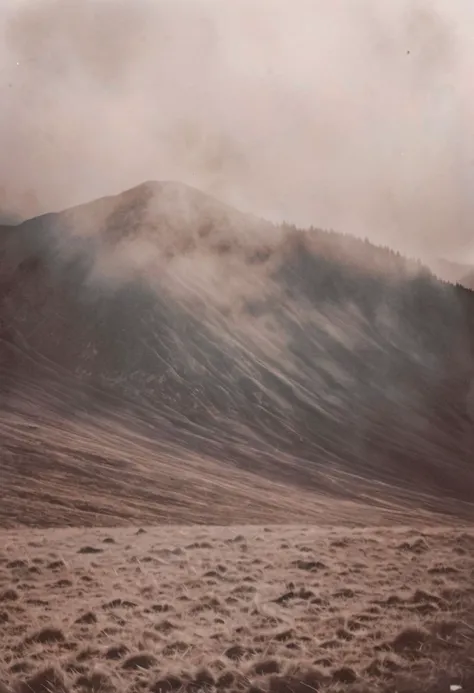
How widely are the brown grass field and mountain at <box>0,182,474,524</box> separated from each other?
0.41ft

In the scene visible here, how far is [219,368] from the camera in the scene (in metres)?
2.55

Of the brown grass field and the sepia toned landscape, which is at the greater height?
the sepia toned landscape

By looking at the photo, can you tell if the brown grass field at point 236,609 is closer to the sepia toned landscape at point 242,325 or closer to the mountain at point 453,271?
the sepia toned landscape at point 242,325

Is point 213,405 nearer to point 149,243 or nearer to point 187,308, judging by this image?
point 187,308

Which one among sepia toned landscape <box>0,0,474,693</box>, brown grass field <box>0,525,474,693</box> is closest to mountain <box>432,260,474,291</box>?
sepia toned landscape <box>0,0,474,693</box>

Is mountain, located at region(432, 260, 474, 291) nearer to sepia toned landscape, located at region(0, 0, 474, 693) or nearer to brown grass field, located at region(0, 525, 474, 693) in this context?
sepia toned landscape, located at region(0, 0, 474, 693)

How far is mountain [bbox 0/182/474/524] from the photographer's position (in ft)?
7.76

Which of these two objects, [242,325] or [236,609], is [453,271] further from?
[236,609]

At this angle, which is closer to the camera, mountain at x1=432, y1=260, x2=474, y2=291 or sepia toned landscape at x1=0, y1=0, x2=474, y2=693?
sepia toned landscape at x1=0, y1=0, x2=474, y2=693

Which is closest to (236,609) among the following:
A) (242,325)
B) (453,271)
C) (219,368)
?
(219,368)

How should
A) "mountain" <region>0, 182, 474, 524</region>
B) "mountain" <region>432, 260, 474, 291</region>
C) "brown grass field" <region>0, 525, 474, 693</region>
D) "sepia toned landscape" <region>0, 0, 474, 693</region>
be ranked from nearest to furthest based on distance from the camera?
"brown grass field" <region>0, 525, 474, 693</region> → "sepia toned landscape" <region>0, 0, 474, 693</region> → "mountain" <region>0, 182, 474, 524</region> → "mountain" <region>432, 260, 474, 291</region>

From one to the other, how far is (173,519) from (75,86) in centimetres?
176

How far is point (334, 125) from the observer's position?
271 cm

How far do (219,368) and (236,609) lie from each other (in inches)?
34.7
